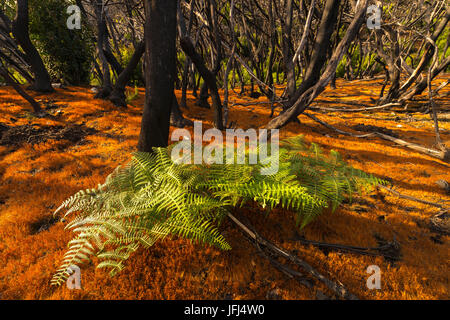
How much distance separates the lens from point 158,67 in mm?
2371

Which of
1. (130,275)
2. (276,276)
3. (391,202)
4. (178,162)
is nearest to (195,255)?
(130,275)

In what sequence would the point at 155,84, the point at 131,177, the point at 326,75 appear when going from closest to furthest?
1. the point at 131,177
2. the point at 155,84
3. the point at 326,75

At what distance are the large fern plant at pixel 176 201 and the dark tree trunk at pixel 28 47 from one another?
722cm

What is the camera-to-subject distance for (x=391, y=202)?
2.57 m

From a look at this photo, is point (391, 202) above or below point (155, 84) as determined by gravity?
below

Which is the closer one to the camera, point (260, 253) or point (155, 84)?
point (260, 253)

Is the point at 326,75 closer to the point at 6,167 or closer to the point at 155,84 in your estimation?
the point at 155,84

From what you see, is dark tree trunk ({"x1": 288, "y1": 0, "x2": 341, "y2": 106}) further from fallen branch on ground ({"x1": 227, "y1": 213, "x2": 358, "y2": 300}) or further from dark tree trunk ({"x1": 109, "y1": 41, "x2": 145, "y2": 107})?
dark tree trunk ({"x1": 109, "y1": 41, "x2": 145, "y2": 107})

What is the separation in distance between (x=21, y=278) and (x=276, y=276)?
197cm

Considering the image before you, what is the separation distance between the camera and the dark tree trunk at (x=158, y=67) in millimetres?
2223

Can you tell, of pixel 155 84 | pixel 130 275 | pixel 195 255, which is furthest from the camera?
pixel 155 84

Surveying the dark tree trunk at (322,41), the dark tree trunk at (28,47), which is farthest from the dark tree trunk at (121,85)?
the dark tree trunk at (322,41)

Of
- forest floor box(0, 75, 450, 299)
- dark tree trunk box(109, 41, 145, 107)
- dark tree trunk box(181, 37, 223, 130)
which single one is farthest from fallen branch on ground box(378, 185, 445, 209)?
dark tree trunk box(109, 41, 145, 107)

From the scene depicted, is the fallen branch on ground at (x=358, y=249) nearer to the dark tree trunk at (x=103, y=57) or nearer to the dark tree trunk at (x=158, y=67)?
the dark tree trunk at (x=158, y=67)
